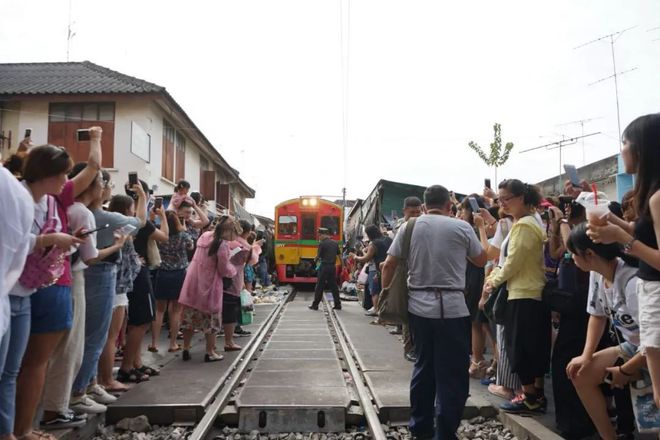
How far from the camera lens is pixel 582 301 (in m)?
3.47

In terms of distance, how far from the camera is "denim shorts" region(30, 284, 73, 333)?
2.86 m

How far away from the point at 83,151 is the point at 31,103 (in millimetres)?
2047

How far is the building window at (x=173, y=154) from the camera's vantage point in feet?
49.2

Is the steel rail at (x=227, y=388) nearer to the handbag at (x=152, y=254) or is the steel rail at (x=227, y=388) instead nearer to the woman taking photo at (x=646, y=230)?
the handbag at (x=152, y=254)

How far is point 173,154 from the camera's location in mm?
15766

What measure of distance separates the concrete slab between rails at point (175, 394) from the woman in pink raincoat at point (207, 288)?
0.32m

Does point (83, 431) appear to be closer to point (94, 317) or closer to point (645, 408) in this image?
point (94, 317)

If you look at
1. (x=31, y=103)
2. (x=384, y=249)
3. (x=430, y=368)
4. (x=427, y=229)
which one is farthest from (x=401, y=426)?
(x=31, y=103)

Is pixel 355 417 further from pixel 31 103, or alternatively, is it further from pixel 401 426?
pixel 31 103

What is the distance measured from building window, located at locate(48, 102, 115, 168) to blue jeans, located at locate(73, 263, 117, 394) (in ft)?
33.8

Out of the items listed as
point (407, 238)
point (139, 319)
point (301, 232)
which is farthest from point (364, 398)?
point (301, 232)

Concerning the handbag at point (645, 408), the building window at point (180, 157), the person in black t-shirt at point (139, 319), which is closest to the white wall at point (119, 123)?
the building window at point (180, 157)

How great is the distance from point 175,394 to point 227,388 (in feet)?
1.48

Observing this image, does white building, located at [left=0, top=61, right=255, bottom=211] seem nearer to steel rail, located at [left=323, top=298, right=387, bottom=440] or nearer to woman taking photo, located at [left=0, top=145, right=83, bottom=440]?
steel rail, located at [left=323, top=298, right=387, bottom=440]
